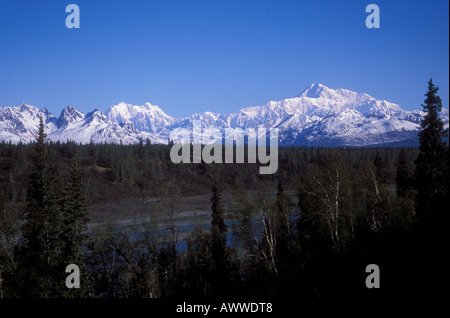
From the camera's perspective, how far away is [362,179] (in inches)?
1331

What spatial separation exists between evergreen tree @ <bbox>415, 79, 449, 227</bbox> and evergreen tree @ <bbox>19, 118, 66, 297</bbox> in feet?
86.9

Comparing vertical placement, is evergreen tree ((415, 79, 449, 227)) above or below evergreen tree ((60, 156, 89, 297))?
above

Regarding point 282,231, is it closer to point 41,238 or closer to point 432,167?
point 432,167

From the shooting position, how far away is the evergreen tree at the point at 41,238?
94.2 ft

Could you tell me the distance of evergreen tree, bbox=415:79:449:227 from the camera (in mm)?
25109

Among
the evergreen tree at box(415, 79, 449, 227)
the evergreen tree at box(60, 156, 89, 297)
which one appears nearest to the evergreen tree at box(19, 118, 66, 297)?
the evergreen tree at box(60, 156, 89, 297)

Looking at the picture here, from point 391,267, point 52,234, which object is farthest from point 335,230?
point 52,234

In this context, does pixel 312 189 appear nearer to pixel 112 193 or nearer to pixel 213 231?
pixel 213 231

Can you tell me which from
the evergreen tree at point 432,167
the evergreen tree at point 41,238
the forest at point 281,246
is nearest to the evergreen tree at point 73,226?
the forest at point 281,246

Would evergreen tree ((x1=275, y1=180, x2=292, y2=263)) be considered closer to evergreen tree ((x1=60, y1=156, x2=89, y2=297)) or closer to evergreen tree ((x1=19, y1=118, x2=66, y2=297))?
evergreen tree ((x1=60, y1=156, x2=89, y2=297))

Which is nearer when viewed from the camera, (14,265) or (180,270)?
(14,265)

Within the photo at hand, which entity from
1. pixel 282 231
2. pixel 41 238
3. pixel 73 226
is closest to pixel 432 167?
pixel 282 231
